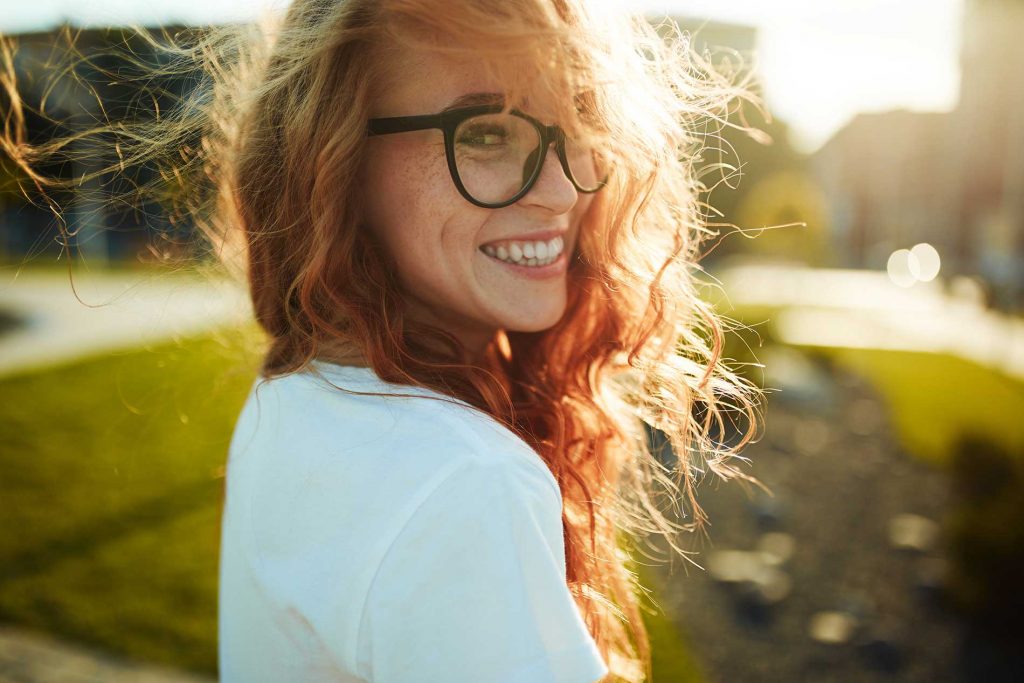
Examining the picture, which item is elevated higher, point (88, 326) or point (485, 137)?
point (485, 137)

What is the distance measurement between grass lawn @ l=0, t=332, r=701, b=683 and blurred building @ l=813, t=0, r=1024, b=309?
17888 millimetres

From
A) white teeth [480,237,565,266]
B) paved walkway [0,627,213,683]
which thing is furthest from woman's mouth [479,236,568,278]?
paved walkway [0,627,213,683]

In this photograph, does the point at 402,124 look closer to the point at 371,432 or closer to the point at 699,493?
the point at 371,432

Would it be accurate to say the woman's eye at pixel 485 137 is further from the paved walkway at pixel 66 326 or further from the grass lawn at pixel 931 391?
the paved walkway at pixel 66 326

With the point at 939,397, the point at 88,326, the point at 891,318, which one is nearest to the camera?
the point at 939,397

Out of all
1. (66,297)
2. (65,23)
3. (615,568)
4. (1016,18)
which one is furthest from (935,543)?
(1016,18)

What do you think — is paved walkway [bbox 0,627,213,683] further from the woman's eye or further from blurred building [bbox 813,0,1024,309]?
blurred building [bbox 813,0,1024,309]

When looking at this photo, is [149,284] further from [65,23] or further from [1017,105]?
[1017,105]

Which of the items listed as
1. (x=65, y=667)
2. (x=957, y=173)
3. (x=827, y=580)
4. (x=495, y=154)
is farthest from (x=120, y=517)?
(x=957, y=173)

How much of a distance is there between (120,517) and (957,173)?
39.0 meters

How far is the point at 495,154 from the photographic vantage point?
1506 mm

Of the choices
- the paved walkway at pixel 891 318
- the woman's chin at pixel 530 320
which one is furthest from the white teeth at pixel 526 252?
the paved walkway at pixel 891 318

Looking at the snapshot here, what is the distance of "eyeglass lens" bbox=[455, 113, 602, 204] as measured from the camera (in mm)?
1485

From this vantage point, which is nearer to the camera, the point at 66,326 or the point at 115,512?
the point at 115,512
